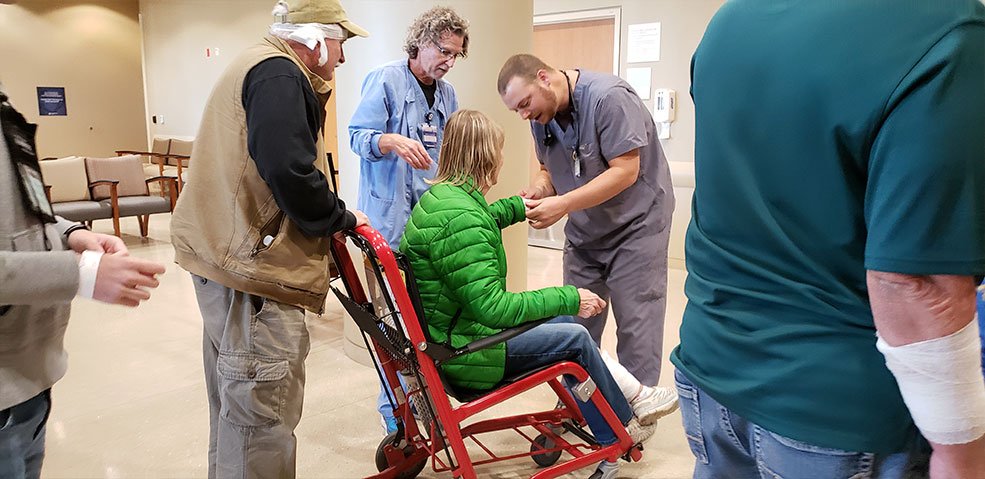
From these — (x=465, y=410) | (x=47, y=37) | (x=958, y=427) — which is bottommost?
(x=465, y=410)

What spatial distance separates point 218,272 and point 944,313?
1.58 metres

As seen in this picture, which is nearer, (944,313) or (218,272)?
(944,313)

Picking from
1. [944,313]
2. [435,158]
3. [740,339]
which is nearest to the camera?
[944,313]

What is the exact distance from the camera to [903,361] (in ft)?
2.45

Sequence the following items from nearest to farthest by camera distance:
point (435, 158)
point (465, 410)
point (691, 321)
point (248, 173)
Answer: point (691, 321) → point (248, 173) → point (465, 410) → point (435, 158)

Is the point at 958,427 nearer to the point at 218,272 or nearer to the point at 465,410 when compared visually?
the point at 465,410

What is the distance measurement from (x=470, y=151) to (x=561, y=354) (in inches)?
26.0

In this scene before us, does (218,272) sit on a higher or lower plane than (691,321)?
lower

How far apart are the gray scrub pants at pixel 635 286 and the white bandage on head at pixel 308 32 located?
46.7 inches

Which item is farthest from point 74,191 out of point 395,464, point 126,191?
point 395,464

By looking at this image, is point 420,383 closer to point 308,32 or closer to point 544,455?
point 544,455

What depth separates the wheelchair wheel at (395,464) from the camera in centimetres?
234

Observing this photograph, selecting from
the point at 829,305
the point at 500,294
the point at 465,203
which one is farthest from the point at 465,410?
the point at 829,305

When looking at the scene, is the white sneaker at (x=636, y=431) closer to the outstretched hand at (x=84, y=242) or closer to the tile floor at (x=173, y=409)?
the tile floor at (x=173, y=409)
